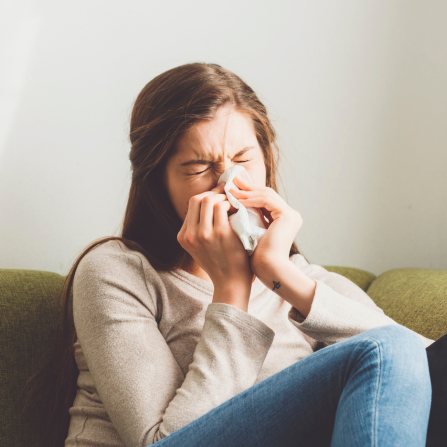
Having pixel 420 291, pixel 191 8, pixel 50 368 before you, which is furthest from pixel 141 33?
pixel 420 291

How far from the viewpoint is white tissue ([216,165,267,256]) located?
0.81 meters

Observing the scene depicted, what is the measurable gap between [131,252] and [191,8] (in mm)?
825

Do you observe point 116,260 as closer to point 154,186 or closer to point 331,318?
point 154,186

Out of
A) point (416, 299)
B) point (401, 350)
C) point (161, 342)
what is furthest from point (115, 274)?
point (416, 299)

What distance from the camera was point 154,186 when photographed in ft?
3.16

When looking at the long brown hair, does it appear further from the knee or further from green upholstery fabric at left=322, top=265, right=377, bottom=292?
green upholstery fabric at left=322, top=265, right=377, bottom=292

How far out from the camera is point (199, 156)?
876mm

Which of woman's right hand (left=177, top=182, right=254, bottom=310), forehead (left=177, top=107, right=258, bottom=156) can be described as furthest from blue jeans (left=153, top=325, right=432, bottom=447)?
forehead (left=177, top=107, right=258, bottom=156)

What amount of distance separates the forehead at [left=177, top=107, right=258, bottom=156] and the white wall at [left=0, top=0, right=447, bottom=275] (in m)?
0.45

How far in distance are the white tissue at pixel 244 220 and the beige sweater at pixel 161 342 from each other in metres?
0.13

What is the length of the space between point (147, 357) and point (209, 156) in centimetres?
38

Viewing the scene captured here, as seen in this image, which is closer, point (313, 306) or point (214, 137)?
point (313, 306)

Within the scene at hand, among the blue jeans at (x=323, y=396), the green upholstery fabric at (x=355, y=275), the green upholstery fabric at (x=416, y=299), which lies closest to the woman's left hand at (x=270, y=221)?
the blue jeans at (x=323, y=396)

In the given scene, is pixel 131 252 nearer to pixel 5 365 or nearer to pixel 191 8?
pixel 5 365
